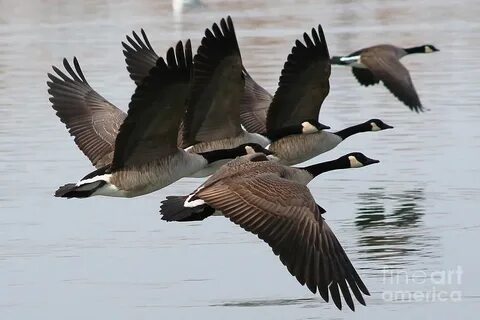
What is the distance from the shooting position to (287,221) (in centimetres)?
853

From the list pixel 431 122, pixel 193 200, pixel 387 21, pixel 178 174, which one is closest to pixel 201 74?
pixel 178 174

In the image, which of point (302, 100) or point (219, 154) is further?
point (302, 100)

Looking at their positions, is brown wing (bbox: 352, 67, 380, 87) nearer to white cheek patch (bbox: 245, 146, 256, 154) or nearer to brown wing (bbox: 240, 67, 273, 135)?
brown wing (bbox: 240, 67, 273, 135)

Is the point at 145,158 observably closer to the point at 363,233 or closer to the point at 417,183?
the point at 363,233

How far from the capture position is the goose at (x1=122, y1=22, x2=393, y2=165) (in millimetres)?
12469

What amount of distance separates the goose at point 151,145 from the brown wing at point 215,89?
0.67 meters

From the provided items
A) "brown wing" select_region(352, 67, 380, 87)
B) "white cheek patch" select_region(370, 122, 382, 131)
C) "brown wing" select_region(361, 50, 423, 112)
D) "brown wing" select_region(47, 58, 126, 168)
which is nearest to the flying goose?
"brown wing" select_region(47, 58, 126, 168)

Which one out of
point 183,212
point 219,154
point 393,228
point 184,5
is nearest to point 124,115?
point 219,154

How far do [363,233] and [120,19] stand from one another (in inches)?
809

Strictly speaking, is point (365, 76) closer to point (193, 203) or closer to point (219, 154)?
point (219, 154)

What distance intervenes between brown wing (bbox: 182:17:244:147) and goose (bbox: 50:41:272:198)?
0.67m

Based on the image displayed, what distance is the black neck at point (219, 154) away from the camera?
1104 centimetres

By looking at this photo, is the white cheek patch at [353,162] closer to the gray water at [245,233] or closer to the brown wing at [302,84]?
the gray water at [245,233]

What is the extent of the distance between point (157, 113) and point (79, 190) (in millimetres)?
905
